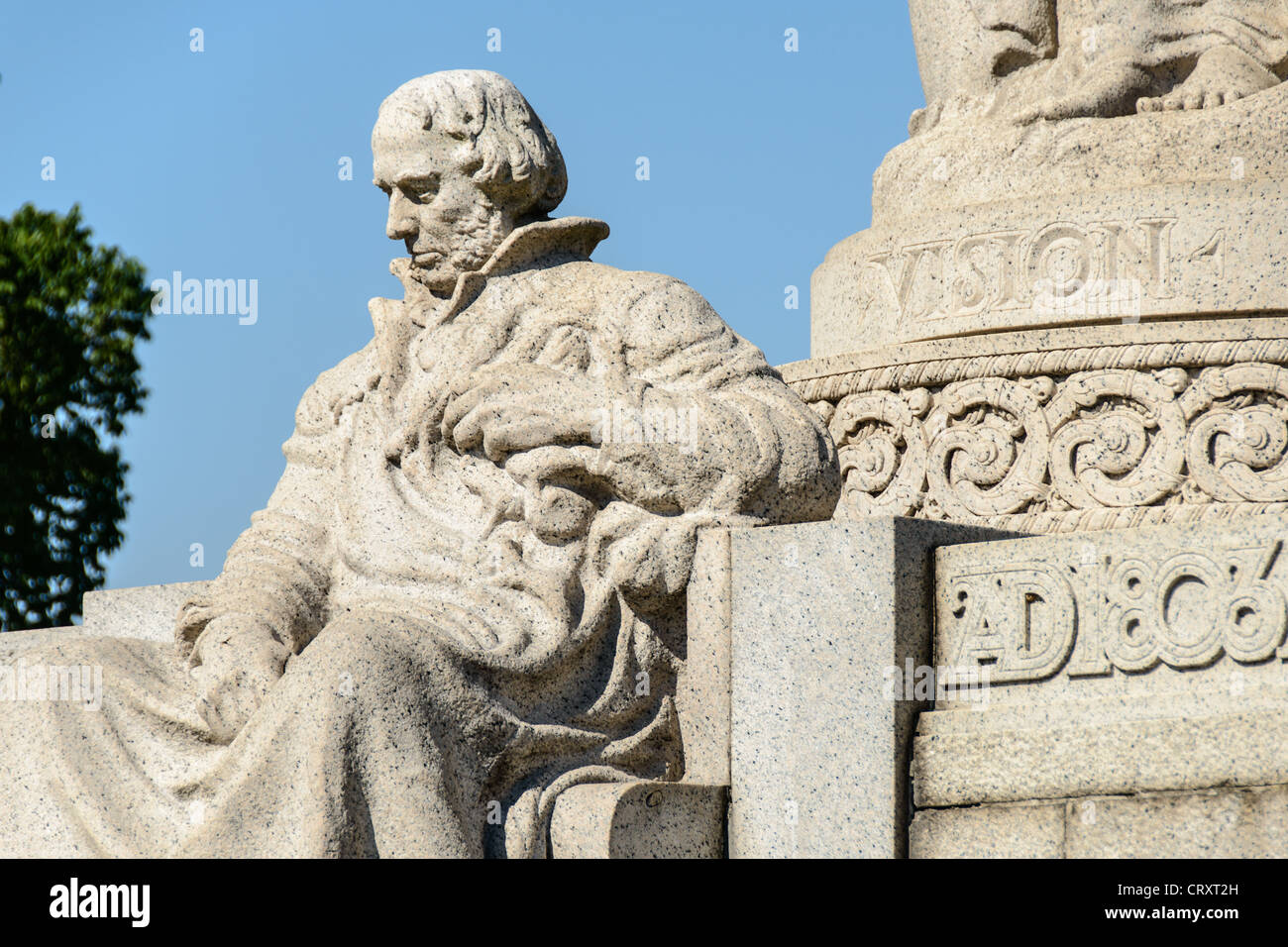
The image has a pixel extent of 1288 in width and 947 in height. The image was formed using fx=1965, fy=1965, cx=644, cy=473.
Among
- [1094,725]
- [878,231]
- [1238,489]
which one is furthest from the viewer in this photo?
[878,231]

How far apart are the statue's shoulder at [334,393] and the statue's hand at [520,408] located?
45cm

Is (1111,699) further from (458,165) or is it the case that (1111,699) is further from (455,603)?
(458,165)

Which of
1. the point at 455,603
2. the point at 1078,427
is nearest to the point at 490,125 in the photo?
the point at 455,603

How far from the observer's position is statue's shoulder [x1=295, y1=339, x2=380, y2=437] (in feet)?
19.9

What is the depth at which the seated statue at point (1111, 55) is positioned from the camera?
814cm

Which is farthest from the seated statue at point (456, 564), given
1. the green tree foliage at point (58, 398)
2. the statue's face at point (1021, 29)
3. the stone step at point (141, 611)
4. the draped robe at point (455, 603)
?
the green tree foliage at point (58, 398)

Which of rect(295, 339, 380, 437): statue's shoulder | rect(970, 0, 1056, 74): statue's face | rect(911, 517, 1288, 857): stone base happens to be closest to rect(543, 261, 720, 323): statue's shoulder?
rect(295, 339, 380, 437): statue's shoulder

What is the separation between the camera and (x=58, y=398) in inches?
634

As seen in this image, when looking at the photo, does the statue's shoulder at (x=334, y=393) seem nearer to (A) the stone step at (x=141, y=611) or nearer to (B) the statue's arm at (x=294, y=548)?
(B) the statue's arm at (x=294, y=548)

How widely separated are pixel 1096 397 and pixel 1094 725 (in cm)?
267

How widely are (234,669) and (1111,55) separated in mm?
4798
